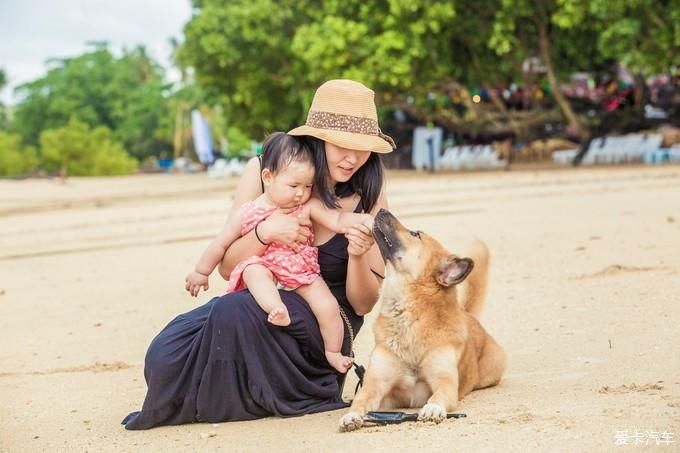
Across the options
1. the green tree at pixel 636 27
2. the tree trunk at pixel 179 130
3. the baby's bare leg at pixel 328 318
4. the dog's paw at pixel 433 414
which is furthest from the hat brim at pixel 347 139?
the tree trunk at pixel 179 130

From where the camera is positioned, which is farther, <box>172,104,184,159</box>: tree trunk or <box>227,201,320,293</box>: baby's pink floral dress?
<box>172,104,184,159</box>: tree trunk

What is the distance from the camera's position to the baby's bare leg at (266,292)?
5477mm

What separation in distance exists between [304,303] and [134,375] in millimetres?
2003

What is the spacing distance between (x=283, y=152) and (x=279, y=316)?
2.83ft

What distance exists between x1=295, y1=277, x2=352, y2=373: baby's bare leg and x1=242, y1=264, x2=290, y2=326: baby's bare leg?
197 millimetres

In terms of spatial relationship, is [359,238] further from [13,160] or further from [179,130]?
[179,130]

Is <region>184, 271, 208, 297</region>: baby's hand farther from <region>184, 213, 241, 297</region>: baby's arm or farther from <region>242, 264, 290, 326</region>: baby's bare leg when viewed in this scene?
<region>242, 264, 290, 326</region>: baby's bare leg

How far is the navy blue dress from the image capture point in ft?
→ 18.6

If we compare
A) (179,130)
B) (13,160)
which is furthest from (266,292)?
(179,130)

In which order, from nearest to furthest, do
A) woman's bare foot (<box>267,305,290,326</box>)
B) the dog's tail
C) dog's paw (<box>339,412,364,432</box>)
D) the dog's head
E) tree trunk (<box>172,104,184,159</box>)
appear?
dog's paw (<box>339,412,364,432</box>) → woman's bare foot (<box>267,305,290,326</box>) → the dog's head → the dog's tail → tree trunk (<box>172,104,184,159</box>)

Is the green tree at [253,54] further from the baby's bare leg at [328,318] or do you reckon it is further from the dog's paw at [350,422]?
the dog's paw at [350,422]

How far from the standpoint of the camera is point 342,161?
573 cm

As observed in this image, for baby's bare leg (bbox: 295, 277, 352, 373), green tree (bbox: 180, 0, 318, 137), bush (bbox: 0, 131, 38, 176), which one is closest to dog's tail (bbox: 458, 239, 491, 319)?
baby's bare leg (bbox: 295, 277, 352, 373)

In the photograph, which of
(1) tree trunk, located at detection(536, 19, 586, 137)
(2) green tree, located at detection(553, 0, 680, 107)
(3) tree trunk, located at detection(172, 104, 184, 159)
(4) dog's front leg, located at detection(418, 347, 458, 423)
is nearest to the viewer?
(4) dog's front leg, located at detection(418, 347, 458, 423)
